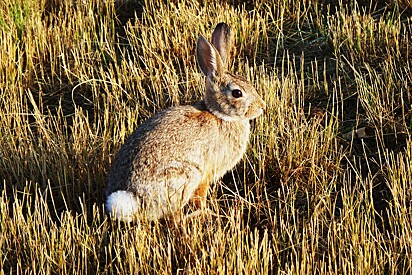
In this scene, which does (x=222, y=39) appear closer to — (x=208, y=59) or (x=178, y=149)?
(x=208, y=59)

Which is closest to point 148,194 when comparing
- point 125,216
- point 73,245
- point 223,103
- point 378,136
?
point 125,216

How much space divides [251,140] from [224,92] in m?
0.66

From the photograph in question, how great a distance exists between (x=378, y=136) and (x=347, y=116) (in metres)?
0.46

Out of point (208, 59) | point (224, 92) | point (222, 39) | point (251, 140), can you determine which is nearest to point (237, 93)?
point (224, 92)

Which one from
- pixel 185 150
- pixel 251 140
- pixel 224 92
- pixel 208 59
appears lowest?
pixel 251 140

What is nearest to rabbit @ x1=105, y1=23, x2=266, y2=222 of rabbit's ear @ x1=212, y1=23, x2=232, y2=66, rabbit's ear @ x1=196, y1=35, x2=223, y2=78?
rabbit's ear @ x1=196, y1=35, x2=223, y2=78

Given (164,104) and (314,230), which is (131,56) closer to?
(164,104)

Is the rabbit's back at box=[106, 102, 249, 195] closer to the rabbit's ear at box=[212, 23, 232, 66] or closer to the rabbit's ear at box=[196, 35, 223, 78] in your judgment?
the rabbit's ear at box=[196, 35, 223, 78]

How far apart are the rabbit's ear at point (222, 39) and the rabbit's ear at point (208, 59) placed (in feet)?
0.60

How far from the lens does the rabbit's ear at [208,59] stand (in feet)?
16.4

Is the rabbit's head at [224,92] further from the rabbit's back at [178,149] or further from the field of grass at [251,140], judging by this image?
the field of grass at [251,140]

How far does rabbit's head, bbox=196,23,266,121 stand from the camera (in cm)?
494

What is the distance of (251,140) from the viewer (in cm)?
550

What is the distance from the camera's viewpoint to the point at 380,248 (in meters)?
4.36
